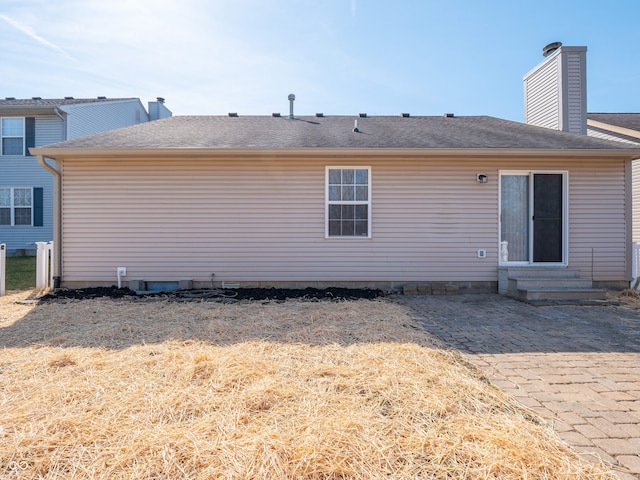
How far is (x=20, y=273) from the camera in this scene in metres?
9.16

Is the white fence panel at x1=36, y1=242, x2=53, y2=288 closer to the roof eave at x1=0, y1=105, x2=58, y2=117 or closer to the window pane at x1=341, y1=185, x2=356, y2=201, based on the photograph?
the window pane at x1=341, y1=185, x2=356, y2=201

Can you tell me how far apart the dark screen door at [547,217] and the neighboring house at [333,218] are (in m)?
0.02

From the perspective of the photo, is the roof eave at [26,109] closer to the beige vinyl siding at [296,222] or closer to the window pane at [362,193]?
the beige vinyl siding at [296,222]

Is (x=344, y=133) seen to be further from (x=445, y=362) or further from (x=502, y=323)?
(x=445, y=362)

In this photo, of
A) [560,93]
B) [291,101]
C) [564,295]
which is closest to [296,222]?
[291,101]

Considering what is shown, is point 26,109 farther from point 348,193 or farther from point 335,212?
point 348,193

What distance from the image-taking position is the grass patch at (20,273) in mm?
7547

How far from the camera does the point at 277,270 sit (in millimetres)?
6891

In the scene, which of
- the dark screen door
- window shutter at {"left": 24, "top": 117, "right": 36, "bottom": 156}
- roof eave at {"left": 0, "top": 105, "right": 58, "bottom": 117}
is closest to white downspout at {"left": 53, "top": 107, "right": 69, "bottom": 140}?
roof eave at {"left": 0, "top": 105, "right": 58, "bottom": 117}

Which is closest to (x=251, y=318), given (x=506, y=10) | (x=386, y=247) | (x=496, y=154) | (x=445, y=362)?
(x=445, y=362)

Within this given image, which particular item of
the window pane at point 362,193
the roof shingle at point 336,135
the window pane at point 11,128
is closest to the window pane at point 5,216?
the window pane at point 11,128

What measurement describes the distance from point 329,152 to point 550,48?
310 inches

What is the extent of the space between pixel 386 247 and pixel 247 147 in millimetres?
3272

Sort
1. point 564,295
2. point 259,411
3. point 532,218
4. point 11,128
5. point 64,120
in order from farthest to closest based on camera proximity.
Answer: point 11,128, point 64,120, point 532,218, point 564,295, point 259,411
